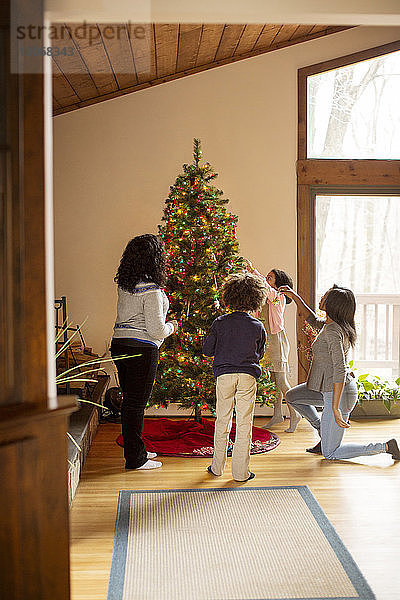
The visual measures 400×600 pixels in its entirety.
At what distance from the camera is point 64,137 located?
6.50 metres

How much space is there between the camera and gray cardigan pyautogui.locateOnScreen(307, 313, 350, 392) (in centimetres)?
467

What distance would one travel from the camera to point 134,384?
4.48 metres

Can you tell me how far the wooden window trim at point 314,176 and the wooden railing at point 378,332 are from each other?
58 cm

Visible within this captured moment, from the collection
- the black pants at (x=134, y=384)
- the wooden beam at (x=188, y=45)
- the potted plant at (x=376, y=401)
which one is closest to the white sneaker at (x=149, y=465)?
the black pants at (x=134, y=384)

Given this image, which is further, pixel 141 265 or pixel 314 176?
pixel 314 176

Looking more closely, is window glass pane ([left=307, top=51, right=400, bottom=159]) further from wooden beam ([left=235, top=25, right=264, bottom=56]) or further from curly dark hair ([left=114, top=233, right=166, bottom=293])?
curly dark hair ([left=114, top=233, right=166, bottom=293])

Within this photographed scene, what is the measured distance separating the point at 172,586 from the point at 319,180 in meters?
4.53

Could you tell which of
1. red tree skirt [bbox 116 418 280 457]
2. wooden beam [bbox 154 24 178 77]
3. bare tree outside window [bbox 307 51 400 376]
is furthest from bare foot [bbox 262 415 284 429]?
wooden beam [bbox 154 24 178 77]

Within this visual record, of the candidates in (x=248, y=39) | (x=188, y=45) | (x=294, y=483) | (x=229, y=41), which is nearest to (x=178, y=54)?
(x=188, y=45)

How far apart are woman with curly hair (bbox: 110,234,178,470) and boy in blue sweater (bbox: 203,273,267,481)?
0.38 meters

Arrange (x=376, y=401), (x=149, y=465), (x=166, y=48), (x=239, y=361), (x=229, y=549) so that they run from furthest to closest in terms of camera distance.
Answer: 1. (x=376, y=401)
2. (x=166, y=48)
3. (x=149, y=465)
4. (x=239, y=361)
5. (x=229, y=549)

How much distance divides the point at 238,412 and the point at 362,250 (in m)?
3.01

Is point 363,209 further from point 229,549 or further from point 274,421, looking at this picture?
point 229,549

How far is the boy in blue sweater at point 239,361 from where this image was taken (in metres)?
4.30
